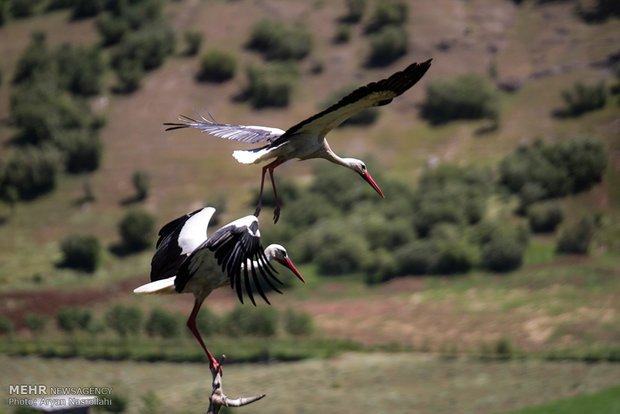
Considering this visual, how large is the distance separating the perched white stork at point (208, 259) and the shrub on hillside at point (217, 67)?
6715 centimetres

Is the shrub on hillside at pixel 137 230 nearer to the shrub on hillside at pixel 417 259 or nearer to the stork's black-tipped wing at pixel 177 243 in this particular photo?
the shrub on hillside at pixel 417 259

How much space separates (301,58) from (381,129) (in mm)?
13836

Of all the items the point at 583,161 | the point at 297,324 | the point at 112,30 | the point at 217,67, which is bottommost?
the point at 217,67

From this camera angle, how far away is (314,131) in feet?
44.7

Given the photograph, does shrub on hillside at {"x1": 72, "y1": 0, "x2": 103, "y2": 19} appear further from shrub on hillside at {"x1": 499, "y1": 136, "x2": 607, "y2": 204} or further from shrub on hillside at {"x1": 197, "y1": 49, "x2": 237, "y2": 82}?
shrub on hillside at {"x1": 499, "y1": 136, "x2": 607, "y2": 204}

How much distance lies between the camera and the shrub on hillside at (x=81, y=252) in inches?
2328

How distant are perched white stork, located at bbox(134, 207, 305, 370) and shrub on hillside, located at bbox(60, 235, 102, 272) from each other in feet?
149

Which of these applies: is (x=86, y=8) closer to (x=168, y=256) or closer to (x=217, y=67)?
(x=217, y=67)

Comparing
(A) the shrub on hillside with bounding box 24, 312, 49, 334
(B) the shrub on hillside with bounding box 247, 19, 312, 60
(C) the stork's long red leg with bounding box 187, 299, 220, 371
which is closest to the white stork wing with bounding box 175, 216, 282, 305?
(C) the stork's long red leg with bounding box 187, 299, 220, 371

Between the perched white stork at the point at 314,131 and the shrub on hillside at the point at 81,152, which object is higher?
the perched white stork at the point at 314,131

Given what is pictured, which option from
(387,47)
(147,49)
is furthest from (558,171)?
(147,49)

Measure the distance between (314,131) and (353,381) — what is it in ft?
97.3

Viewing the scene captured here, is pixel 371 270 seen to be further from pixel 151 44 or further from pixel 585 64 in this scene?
pixel 151 44

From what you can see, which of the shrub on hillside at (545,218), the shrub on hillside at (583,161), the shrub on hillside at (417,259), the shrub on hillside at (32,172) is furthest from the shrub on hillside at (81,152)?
the shrub on hillside at (583,161)
